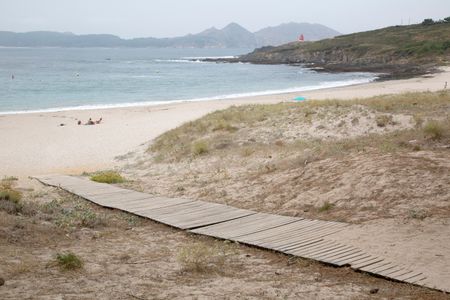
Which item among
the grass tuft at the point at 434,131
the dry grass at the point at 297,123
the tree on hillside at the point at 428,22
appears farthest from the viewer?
the tree on hillside at the point at 428,22

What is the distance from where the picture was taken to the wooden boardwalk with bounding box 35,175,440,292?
6895 mm

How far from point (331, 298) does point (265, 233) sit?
9.02 feet

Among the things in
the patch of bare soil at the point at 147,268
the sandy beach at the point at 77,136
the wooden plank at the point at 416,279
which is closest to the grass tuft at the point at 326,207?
the patch of bare soil at the point at 147,268

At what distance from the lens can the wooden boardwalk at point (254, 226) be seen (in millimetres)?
6895

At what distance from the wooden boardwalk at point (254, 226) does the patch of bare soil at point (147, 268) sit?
0.69 ft

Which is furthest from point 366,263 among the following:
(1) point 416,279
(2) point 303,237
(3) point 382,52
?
(3) point 382,52

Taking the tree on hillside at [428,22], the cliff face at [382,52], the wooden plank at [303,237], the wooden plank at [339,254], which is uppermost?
the tree on hillside at [428,22]

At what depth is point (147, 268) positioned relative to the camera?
6.94 metres

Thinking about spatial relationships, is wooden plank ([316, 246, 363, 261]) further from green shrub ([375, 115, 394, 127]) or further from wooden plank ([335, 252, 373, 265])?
green shrub ([375, 115, 394, 127])

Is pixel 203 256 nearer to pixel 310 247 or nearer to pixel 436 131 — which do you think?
pixel 310 247

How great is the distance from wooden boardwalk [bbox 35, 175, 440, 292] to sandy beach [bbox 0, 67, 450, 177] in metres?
5.59

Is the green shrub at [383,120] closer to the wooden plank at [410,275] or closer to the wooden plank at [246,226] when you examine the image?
the wooden plank at [246,226]

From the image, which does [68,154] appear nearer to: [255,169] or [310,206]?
[255,169]

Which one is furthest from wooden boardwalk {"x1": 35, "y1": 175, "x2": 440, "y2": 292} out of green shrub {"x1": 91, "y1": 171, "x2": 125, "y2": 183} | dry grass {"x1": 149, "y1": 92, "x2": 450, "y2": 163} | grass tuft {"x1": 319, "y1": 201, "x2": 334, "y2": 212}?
dry grass {"x1": 149, "y1": 92, "x2": 450, "y2": 163}
